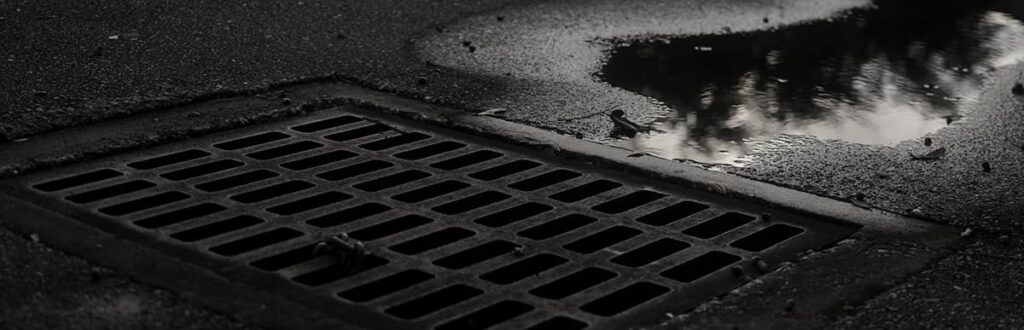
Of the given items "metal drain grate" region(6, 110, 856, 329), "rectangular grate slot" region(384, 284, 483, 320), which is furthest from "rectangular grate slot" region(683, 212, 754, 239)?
"rectangular grate slot" region(384, 284, 483, 320)

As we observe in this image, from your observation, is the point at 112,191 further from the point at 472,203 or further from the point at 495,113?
the point at 495,113

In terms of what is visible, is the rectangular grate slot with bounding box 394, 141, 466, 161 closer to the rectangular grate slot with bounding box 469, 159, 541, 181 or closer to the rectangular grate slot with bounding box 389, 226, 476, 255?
the rectangular grate slot with bounding box 469, 159, 541, 181

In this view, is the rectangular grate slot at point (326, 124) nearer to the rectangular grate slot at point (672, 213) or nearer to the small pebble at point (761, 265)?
the rectangular grate slot at point (672, 213)

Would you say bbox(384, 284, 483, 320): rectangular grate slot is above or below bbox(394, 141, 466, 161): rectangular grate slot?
below

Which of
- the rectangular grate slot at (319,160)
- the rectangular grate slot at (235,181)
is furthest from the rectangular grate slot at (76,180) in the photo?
the rectangular grate slot at (319,160)

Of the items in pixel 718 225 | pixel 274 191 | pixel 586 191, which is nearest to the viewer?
pixel 718 225

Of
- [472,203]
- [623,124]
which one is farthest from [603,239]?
[623,124]

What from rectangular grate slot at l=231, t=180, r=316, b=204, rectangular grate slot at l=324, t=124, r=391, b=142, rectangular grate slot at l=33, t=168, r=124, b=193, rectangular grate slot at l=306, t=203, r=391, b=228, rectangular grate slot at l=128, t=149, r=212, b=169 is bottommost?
rectangular grate slot at l=306, t=203, r=391, b=228

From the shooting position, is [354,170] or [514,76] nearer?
[354,170]
